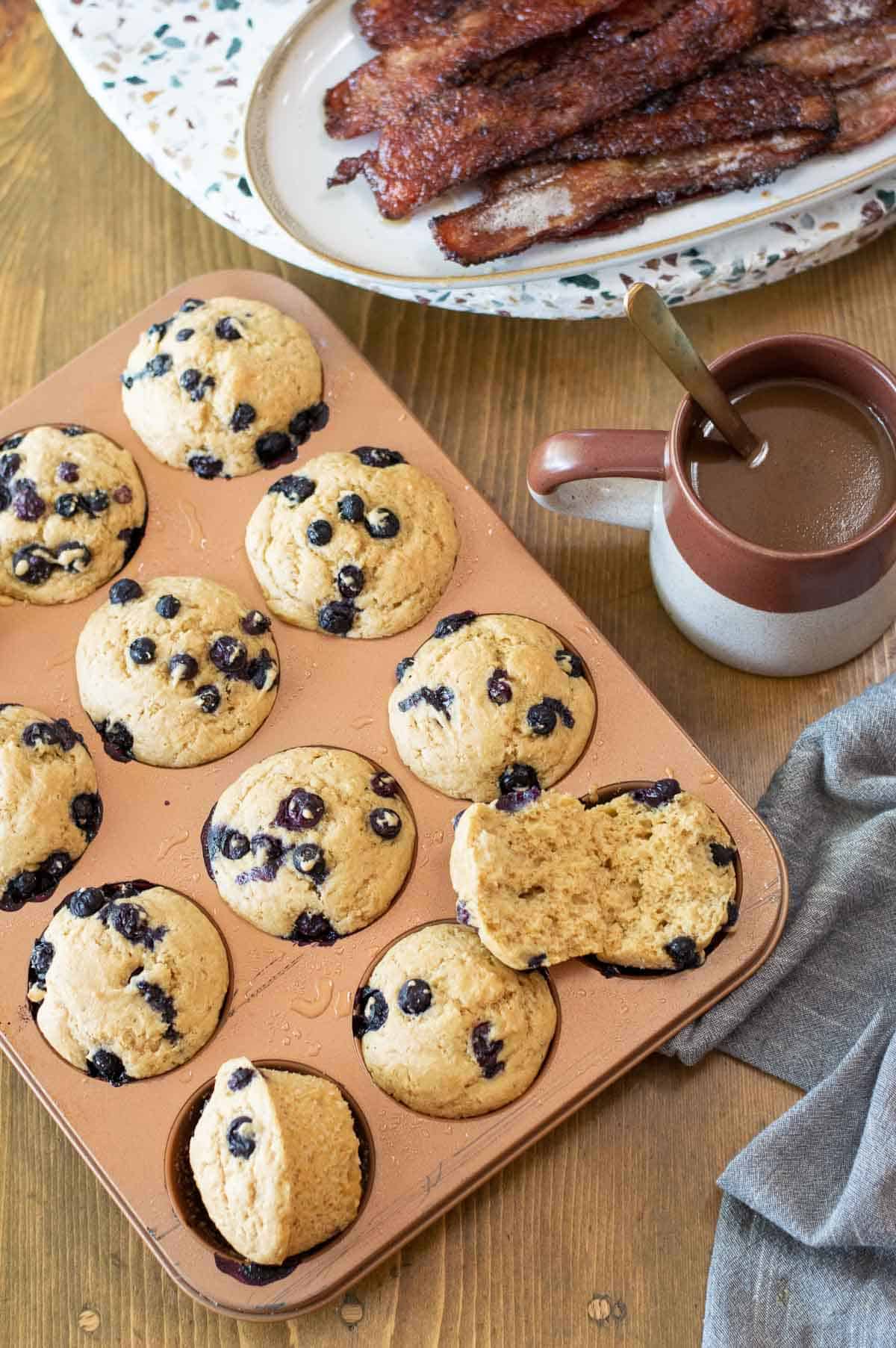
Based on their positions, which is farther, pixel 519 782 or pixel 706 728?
pixel 706 728

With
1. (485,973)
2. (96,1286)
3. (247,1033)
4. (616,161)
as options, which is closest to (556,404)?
(616,161)

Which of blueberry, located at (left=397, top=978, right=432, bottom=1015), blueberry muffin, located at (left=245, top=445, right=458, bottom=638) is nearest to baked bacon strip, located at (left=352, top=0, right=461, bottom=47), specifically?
blueberry muffin, located at (left=245, top=445, right=458, bottom=638)

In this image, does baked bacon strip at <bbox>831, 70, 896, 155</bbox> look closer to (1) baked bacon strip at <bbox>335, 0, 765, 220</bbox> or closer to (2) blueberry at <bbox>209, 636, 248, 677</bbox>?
(1) baked bacon strip at <bbox>335, 0, 765, 220</bbox>

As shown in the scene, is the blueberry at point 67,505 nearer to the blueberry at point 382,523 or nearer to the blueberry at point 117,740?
the blueberry at point 117,740

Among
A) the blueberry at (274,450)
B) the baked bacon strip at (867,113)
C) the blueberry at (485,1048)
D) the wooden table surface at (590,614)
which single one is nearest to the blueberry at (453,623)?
the wooden table surface at (590,614)

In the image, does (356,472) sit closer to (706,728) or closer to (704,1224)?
(706,728)
